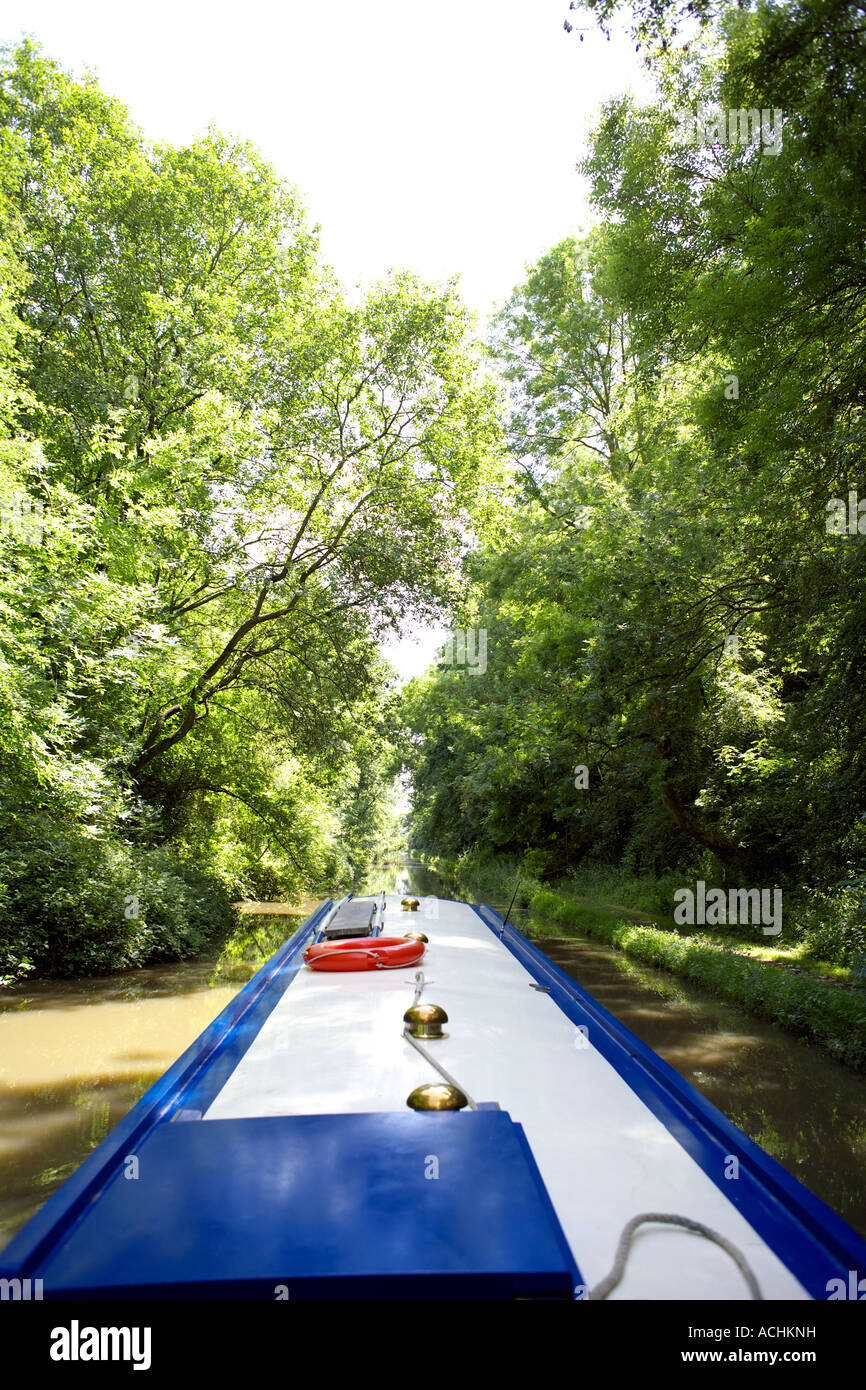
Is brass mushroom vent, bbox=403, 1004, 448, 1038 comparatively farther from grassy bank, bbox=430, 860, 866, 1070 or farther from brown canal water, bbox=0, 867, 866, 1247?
grassy bank, bbox=430, 860, 866, 1070

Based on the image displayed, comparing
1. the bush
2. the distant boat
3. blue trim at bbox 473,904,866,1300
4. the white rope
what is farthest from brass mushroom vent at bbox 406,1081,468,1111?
the bush

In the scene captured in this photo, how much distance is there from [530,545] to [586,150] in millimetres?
7695

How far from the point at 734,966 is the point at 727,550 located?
517 cm

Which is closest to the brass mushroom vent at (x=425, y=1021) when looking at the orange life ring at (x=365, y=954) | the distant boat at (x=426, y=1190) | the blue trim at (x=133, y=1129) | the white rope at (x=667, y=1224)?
the distant boat at (x=426, y=1190)

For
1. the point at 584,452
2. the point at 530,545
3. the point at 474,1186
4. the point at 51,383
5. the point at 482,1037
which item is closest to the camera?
the point at 474,1186

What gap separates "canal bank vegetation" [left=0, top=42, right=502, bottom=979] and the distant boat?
7.12m

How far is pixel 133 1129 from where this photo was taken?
9.36 ft

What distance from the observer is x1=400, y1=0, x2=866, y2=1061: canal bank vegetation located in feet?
19.6

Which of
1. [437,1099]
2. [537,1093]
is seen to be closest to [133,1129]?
[437,1099]

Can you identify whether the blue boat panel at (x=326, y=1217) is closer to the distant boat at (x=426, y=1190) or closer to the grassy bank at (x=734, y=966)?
the distant boat at (x=426, y=1190)

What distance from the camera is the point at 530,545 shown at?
18.1 m
